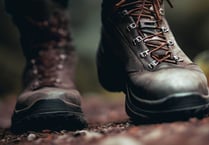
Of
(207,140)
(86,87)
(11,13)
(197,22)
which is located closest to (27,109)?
(11,13)

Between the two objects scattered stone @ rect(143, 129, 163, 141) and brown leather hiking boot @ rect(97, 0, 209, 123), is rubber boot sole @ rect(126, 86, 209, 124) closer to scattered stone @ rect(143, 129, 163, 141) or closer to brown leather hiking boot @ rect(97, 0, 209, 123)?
brown leather hiking boot @ rect(97, 0, 209, 123)

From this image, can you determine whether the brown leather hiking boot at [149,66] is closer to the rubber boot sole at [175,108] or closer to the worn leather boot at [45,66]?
the rubber boot sole at [175,108]

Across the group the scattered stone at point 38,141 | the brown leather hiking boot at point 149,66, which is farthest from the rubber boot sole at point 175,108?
the scattered stone at point 38,141

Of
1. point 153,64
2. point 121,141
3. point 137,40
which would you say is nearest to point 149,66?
point 153,64

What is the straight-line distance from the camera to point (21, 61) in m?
6.94

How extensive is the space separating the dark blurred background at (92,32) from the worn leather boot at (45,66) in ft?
15.2

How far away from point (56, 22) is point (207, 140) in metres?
1.31

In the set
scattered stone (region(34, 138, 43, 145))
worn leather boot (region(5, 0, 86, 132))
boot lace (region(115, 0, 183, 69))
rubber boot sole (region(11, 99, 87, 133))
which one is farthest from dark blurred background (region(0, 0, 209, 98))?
scattered stone (region(34, 138, 43, 145))

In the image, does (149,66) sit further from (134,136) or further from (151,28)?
(134,136)

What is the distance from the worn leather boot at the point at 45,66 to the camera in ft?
6.33

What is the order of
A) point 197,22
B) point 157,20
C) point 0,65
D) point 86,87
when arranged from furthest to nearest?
point 197,22, point 86,87, point 0,65, point 157,20

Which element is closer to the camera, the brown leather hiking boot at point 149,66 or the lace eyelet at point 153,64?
the brown leather hiking boot at point 149,66

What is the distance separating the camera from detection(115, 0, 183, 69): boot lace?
1781mm

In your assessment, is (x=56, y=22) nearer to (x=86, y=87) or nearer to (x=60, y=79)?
(x=60, y=79)
